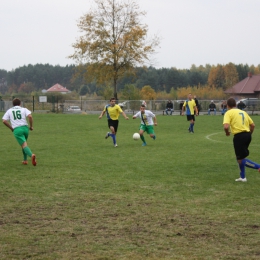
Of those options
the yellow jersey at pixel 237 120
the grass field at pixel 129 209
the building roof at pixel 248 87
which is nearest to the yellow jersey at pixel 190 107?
the grass field at pixel 129 209

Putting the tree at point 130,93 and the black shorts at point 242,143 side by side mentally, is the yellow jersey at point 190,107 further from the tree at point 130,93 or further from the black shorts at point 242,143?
the tree at point 130,93

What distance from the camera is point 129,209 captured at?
26.1ft

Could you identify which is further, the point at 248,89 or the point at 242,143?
the point at 248,89

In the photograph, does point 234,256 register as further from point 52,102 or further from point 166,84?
point 166,84

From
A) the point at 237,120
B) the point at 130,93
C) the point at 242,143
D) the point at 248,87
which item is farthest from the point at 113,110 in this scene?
the point at 248,87

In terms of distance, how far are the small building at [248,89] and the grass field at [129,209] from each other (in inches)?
2581

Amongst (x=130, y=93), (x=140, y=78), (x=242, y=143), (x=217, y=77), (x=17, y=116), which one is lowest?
(x=242, y=143)

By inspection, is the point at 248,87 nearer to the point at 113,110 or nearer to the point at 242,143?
the point at 113,110

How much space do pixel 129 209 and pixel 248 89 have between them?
242ft

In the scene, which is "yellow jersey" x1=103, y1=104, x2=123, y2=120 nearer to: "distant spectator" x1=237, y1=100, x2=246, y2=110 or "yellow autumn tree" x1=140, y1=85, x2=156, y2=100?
"distant spectator" x1=237, y1=100, x2=246, y2=110

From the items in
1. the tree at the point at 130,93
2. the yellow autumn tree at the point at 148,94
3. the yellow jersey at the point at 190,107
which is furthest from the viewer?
the yellow autumn tree at the point at 148,94

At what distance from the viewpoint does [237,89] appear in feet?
267

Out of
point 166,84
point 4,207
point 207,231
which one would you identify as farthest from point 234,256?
point 166,84

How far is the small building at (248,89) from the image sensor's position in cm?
7812
